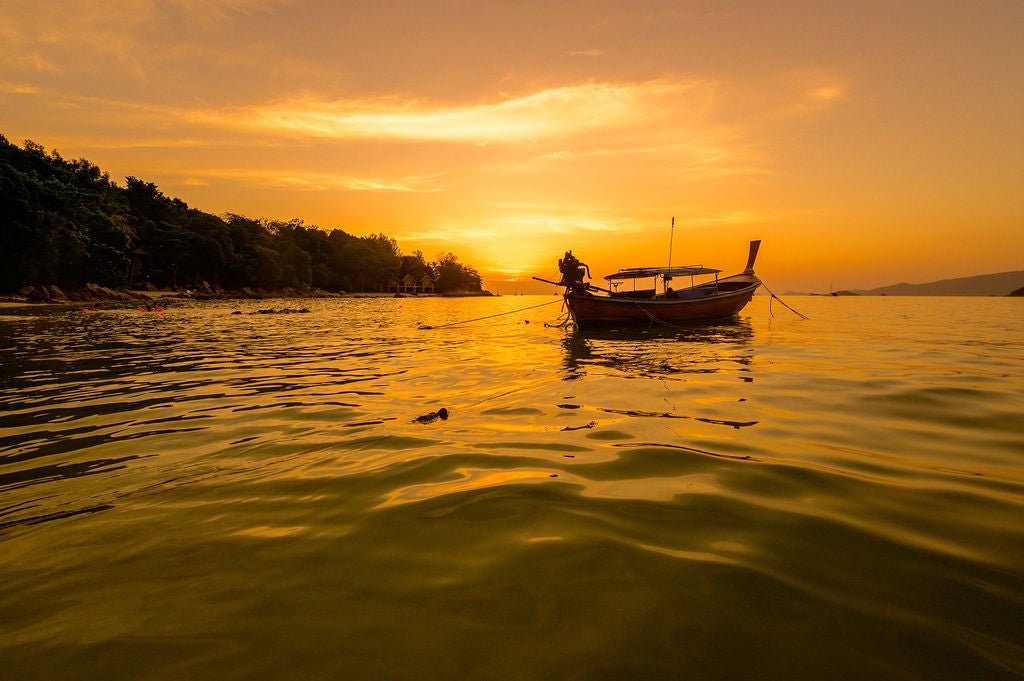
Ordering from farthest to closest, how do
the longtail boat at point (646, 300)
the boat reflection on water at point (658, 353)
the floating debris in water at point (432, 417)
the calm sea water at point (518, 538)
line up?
the longtail boat at point (646, 300), the boat reflection on water at point (658, 353), the floating debris in water at point (432, 417), the calm sea water at point (518, 538)

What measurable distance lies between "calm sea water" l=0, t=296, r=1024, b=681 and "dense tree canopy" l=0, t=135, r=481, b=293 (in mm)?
57860

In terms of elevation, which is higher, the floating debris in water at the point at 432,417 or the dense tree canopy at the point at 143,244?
the dense tree canopy at the point at 143,244

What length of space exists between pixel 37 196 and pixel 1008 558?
6665 cm

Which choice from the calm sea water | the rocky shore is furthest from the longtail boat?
the rocky shore

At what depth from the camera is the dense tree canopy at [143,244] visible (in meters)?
44.4

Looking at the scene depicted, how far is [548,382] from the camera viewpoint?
8672mm

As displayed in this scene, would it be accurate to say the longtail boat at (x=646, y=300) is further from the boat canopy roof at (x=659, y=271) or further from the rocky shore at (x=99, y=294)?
the rocky shore at (x=99, y=294)

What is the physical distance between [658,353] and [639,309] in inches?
341

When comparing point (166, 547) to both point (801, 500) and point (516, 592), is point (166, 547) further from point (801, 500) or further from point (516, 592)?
point (801, 500)

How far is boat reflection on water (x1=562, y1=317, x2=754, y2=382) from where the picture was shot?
387 inches

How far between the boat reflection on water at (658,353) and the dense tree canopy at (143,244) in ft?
187

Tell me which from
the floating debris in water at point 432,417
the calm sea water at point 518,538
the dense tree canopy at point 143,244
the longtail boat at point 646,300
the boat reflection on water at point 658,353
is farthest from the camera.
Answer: the dense tree canopy at point 143,244

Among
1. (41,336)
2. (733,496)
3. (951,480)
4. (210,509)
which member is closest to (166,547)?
(210,509)

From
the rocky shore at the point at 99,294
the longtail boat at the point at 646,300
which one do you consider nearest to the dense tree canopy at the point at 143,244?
the rocky shore at the point at 99,294
